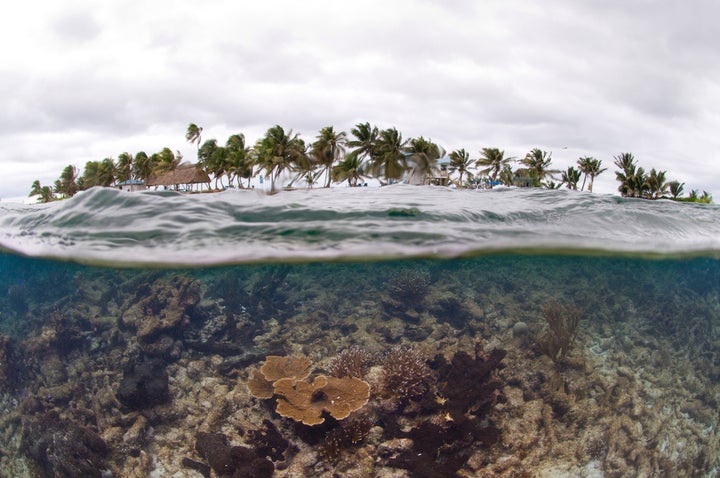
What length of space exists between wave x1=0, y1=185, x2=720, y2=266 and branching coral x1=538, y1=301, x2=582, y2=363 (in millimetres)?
1791

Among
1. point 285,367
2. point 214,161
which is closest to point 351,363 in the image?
point 285,367

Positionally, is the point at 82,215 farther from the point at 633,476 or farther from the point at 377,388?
the point at 633,476

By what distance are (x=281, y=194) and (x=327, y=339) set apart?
3522mm

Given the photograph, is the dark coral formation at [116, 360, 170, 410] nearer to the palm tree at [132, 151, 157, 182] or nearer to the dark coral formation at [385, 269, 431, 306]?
the dark coral formation at [385, 269, 431, 306]

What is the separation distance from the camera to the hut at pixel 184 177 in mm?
52219

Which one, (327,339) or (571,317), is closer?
(327,339)

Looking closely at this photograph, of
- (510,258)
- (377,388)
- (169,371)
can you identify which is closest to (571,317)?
(510,258)

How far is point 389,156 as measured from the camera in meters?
51.8

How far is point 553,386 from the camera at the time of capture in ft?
23.2

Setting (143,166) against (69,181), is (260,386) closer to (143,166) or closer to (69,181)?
(143,166)

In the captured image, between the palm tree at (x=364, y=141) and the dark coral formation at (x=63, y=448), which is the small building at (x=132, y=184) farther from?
the dark coral formation at (x=63, y=448)

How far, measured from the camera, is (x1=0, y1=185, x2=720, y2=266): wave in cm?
873

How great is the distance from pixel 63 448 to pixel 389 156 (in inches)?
1866

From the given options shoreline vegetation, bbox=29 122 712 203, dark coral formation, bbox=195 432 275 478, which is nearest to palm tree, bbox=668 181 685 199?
shoreline vegetation, bbox=29 122 712 203
